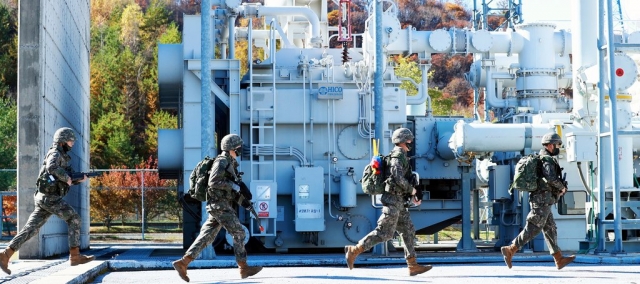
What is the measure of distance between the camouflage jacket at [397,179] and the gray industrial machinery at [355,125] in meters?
4.37

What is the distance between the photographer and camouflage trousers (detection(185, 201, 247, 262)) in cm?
1333

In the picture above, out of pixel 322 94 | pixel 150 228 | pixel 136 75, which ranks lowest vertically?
pixel 150 228

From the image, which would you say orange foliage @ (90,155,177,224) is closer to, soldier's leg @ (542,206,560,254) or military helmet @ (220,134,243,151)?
military helmet @ (220,134,243,151)

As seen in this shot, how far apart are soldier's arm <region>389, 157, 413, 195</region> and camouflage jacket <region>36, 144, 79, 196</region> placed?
4390 mm

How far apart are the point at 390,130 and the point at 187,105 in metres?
4.17

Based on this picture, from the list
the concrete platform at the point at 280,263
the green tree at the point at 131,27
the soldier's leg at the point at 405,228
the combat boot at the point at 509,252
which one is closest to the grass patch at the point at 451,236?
the concrete platform at the point at 280,263

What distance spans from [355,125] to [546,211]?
7.39 metres

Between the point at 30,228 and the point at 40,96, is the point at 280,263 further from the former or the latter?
the point at 40,96

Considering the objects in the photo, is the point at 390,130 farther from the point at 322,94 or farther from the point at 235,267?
the point at 235,267

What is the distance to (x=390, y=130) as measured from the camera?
2089 cm

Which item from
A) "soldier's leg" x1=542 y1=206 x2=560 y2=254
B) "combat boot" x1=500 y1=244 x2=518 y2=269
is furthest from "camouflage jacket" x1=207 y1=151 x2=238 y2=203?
"soldier's leg" x1=542 y1=206 x2=560 y2=254

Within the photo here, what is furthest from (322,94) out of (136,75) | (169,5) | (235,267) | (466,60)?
(169,5)

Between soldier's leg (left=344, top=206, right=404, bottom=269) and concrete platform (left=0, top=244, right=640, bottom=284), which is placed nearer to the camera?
soldier's leg (left=344, top=206, right=404, bottom=269)

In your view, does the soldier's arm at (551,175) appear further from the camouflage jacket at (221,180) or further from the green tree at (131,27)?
the green tree at (131,27)
